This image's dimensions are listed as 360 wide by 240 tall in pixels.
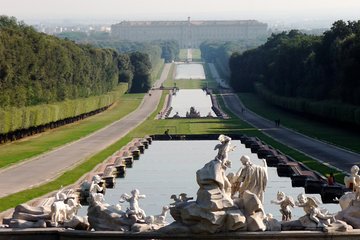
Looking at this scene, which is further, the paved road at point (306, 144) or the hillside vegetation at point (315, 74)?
the hillside vegetation at point (315, 74)

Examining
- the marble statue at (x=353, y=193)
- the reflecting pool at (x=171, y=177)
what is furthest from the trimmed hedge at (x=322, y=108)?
the marble statue at (x=353, y=193)

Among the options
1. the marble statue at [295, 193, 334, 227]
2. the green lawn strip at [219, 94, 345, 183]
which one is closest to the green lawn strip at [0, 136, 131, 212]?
the green lawn strip at [219, 94, 345, 183]

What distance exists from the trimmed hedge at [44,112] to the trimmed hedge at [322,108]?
670 inches

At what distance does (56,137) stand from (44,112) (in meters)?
4.29

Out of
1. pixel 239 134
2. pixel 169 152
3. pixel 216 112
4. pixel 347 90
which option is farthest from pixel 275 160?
pixel 216 112

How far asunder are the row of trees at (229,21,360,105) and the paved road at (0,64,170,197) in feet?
52.2

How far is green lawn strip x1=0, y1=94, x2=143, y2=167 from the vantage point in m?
57.8

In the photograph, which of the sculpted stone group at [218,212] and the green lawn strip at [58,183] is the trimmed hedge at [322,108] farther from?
the sculpted stone group at [218,212]

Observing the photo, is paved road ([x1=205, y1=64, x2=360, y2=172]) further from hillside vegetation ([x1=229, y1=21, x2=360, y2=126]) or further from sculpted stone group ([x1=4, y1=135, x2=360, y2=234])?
sculpted stone group ([x1=4, y1=135, x2=360, y2=234])

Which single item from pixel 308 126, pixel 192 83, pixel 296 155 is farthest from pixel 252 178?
pixel 192 83

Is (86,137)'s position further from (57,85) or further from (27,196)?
(27,196)

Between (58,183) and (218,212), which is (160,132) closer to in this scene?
(58,183)

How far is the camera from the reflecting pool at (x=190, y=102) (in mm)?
106875

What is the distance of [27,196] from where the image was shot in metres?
37.9
